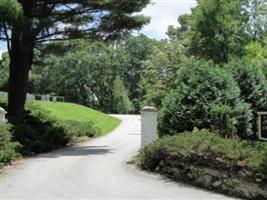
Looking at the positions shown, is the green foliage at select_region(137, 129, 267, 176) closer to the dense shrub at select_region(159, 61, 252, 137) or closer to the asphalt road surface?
the asphalt road surface

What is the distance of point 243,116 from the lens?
66.4 feet

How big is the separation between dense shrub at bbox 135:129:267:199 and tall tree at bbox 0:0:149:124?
11539 millimetres

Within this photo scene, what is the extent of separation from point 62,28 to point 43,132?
17.7 ft

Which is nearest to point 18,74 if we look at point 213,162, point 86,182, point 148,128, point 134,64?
point 148,128

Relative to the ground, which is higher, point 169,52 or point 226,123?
point 169,52

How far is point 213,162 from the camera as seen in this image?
42.7 ft

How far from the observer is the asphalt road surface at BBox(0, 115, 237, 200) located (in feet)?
39.3

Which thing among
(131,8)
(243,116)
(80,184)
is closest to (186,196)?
(80,184)

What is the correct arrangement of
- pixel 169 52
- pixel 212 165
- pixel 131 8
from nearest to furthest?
pixel 212 165
pixel 131 8
pixel 169 52

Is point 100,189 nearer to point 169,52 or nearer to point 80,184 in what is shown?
point 80,184

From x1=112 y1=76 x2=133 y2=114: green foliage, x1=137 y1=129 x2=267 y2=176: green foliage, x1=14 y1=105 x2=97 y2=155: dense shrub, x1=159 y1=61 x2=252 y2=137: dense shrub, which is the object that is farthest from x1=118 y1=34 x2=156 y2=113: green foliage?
x1=137 y1=129 x2=267 y2=176: green foliage

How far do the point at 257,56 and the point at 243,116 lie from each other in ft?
64.8

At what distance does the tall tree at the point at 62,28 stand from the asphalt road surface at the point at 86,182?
851 centimetres

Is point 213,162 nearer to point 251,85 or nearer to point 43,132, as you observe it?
point 251,85
